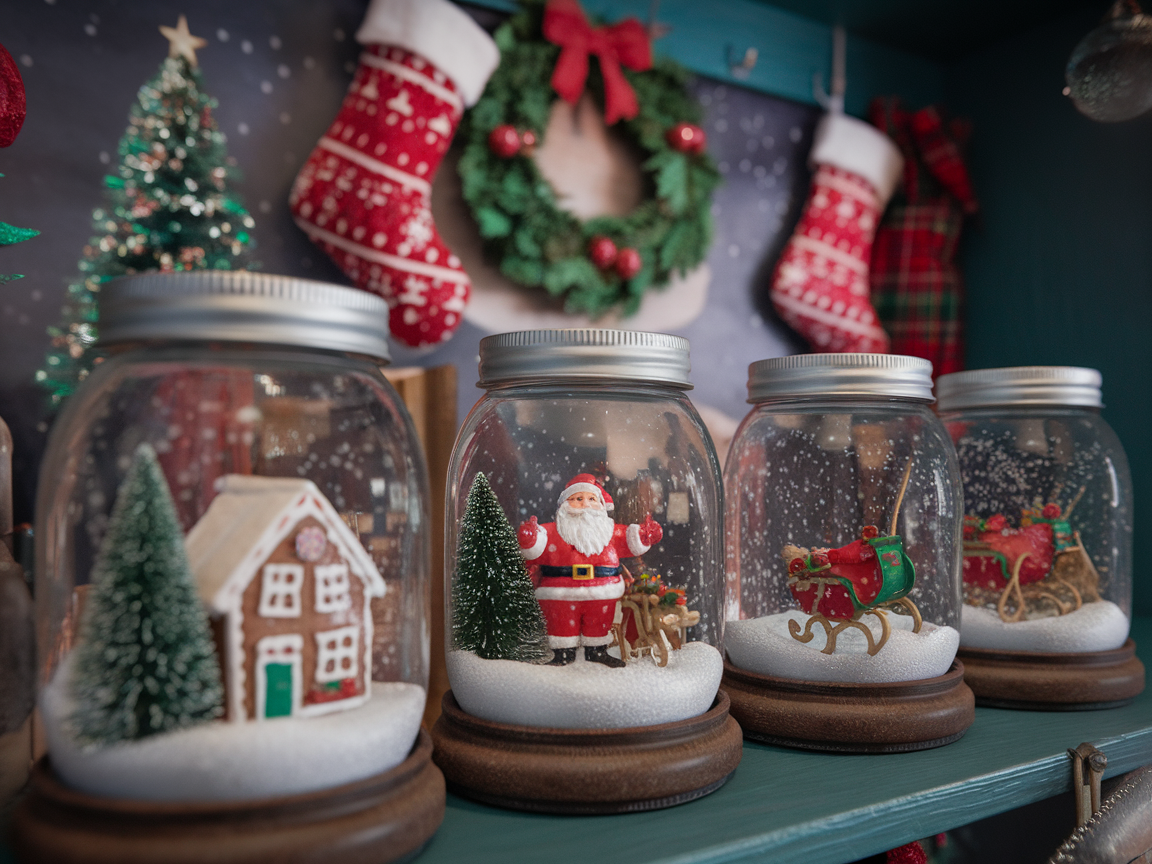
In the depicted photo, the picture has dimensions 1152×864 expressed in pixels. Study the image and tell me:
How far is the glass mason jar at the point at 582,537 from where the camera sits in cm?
70

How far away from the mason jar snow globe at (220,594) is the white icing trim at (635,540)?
23cm

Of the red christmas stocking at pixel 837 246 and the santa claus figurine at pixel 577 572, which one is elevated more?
the red christmas stocking at pixel 837 246

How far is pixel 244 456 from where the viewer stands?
1.88ft

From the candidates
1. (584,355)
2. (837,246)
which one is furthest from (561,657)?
(837,246)

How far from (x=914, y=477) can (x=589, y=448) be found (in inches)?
15.2

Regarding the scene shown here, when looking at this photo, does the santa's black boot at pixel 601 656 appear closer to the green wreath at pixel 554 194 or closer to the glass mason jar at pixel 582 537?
the glass mason jar at pixel 582 537

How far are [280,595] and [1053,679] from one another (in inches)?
33.5

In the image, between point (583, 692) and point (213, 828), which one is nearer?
point (213, 828)

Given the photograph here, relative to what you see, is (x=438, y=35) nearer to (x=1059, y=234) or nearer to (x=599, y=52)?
(x=599, y=52)

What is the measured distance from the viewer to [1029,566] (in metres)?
1.03

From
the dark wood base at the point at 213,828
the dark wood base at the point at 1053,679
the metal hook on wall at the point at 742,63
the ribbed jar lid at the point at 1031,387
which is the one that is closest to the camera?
the dark wood base at the point at 213,828

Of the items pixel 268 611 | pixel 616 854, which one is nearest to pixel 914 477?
pixel 616 854

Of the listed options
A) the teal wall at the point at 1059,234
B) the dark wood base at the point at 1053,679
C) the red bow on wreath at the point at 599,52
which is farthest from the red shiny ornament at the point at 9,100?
the teal wall at the point at 1059,234

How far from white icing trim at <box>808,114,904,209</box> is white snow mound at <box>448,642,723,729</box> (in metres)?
1.32
